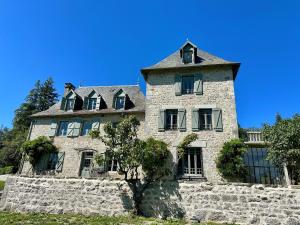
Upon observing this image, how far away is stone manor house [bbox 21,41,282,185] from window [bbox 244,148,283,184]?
0.21 meters

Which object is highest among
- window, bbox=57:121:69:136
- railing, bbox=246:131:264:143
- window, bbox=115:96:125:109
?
window, bbox=115:96:125:109

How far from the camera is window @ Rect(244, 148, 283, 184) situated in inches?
526

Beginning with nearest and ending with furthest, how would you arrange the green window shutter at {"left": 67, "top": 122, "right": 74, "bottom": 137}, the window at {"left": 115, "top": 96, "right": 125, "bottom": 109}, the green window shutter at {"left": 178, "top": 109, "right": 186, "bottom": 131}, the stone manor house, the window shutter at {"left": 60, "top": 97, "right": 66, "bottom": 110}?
the stone manor house
the green window shutter at {"left": 178, "top": 109, "right": 186, "bottom": 131}
the green window shutter at {"left": 67, "top": 122, "right": 74, "bottom": 137}
the window at {"left": 115, "top": 96, "right": 125, "bottom": 109}
the window shutter at {"left": 60, "top": 97, "right": 66, "bottom": 110}

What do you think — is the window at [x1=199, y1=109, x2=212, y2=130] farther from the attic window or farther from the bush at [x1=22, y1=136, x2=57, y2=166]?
the bush at [x1=22, y1=136, x2=57, y2=166]

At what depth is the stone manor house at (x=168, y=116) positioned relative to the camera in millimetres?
13594

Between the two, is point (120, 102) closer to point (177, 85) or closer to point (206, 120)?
point (177, 85)

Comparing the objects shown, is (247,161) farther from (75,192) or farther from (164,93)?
(75,192)

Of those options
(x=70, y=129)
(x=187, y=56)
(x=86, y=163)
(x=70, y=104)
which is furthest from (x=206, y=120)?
(x=70, y=104)

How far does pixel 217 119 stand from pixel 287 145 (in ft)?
13.0

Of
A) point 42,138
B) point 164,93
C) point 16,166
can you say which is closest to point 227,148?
point 164,93

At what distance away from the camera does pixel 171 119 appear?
580 inches

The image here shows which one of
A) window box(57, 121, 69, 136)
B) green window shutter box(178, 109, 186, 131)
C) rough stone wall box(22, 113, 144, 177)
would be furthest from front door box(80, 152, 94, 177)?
green window shutter box(178, 109, 186, 131)

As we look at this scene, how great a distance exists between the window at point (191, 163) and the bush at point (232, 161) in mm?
1153

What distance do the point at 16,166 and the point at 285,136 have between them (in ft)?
100
